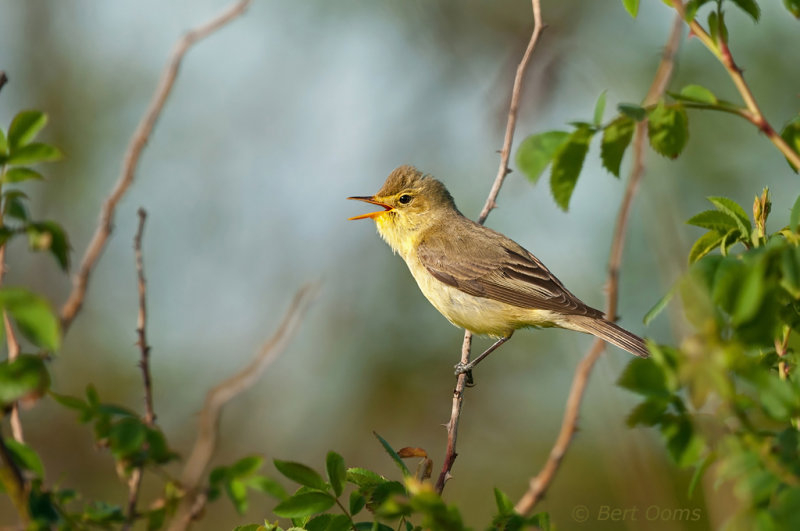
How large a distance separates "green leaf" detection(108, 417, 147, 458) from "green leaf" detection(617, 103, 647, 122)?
1.35 metres

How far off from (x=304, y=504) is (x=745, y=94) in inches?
59.8

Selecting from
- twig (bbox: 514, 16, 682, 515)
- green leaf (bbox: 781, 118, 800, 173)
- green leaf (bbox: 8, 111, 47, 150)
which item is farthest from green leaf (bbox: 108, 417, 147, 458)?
green leaf (bbox: 781, 118, 800, 173)

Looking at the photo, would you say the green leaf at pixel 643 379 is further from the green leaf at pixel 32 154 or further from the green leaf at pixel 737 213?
the green leaf at pixel 32 154

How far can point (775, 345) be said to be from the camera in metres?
2.25

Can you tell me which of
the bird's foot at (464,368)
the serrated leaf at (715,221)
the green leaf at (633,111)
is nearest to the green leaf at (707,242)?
the serrated leaf at (715,221)

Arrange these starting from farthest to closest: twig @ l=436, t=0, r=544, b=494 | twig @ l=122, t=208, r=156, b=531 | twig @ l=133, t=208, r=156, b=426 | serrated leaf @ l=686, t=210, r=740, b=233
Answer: twig @ l=436, t=0, r=544, b=494 → serrated leaf @ l=686, t=210, r=740, b=233 → twig @ l=133, t=208, r=156, b=426 → twig @ l=122, t=208, r=156, b=531

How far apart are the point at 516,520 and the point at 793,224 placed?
92 cm

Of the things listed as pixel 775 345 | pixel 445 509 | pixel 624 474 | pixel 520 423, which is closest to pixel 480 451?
pixel 520 423

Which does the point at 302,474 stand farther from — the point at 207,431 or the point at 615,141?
the point at 615,141

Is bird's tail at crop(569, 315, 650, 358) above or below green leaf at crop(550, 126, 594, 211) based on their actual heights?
below

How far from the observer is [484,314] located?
6.09 m

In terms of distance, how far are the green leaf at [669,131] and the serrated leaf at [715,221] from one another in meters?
0.23

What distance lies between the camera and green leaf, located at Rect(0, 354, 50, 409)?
1391mm

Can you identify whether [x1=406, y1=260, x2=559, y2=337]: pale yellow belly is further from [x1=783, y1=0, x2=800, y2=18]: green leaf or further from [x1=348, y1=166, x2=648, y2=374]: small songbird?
[x1=783, y1=0, x2=800, y2=18]: green leaf
